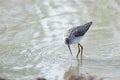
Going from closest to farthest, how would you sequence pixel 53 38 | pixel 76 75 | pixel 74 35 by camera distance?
1. pixel 76 75
2. pixel 74 35
3. pixel 53 38

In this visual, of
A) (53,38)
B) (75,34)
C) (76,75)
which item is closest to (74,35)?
(75,34)

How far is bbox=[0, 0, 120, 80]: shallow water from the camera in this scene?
10.8 meters

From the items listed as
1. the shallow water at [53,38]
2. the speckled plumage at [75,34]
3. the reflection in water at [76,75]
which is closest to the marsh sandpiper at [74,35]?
the speckled plumage at [75,34]

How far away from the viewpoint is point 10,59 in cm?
1155

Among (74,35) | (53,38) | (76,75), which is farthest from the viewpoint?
(53,38)

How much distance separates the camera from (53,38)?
492 inches

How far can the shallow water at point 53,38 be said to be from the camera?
10.8 m

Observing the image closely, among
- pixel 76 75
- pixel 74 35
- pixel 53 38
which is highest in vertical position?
pixel 53 38

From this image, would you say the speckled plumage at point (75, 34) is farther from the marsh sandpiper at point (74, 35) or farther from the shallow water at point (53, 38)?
the shallow water at point (53, 38)

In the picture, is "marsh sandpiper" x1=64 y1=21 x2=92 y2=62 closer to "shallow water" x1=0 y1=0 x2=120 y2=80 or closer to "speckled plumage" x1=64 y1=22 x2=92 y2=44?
"speckled plumage" x1=64 y1=22 x2=92 y2=44

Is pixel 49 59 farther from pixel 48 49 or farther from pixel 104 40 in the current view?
pixel 104 40

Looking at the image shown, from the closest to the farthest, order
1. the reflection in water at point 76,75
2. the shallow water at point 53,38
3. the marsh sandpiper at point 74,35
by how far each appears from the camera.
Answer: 1. the reflection in water at point 76,75
2. the shallow water at point 53,38
3. the marsh sandpiper at point 74,35

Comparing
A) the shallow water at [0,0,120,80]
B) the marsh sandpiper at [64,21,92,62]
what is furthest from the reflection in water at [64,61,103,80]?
the marsh sandpiper at [64,21,92,62]

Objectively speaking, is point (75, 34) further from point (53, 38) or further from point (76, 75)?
point (76, 75)
